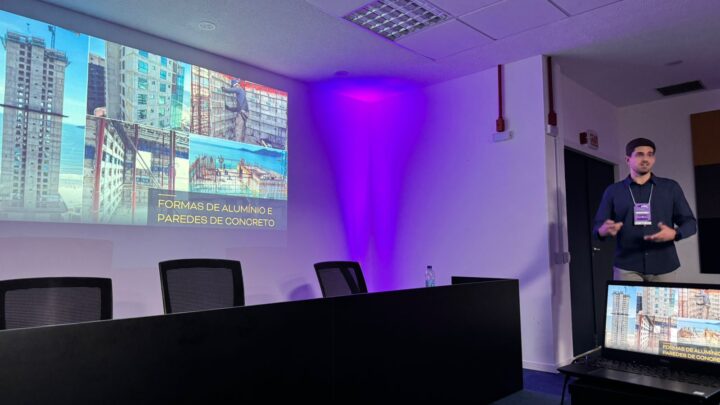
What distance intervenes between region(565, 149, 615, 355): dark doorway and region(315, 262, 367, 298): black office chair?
7.18 ft

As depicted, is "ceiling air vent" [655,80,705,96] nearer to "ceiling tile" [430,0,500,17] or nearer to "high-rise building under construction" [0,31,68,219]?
"ceiling tile" [430,0,500,17]

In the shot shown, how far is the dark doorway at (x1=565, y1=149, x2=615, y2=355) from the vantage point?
4.41m

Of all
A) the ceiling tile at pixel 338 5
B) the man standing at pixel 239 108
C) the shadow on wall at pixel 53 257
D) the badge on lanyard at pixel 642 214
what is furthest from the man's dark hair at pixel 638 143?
the shadow on wall at pixel 53 257

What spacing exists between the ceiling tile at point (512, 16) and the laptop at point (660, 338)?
7.16 feet

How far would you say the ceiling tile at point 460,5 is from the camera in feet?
10.1

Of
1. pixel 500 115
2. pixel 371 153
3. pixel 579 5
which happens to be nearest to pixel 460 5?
pixel 579 5

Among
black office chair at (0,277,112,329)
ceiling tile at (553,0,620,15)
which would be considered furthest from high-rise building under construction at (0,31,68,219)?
ceiling tile at (553,0,620,15)

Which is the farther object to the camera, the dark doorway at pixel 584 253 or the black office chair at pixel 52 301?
the dark doorway at pixel 584 253

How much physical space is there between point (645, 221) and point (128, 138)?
136 inches

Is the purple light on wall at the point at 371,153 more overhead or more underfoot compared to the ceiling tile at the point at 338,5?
more underfoot

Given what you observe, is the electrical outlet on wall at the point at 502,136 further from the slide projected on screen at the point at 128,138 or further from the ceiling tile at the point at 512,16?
the slide projected on screen at the point at 128,138

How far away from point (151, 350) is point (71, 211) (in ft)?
8.69

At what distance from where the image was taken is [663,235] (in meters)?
2.62

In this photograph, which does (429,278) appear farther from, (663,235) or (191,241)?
(191,241)
